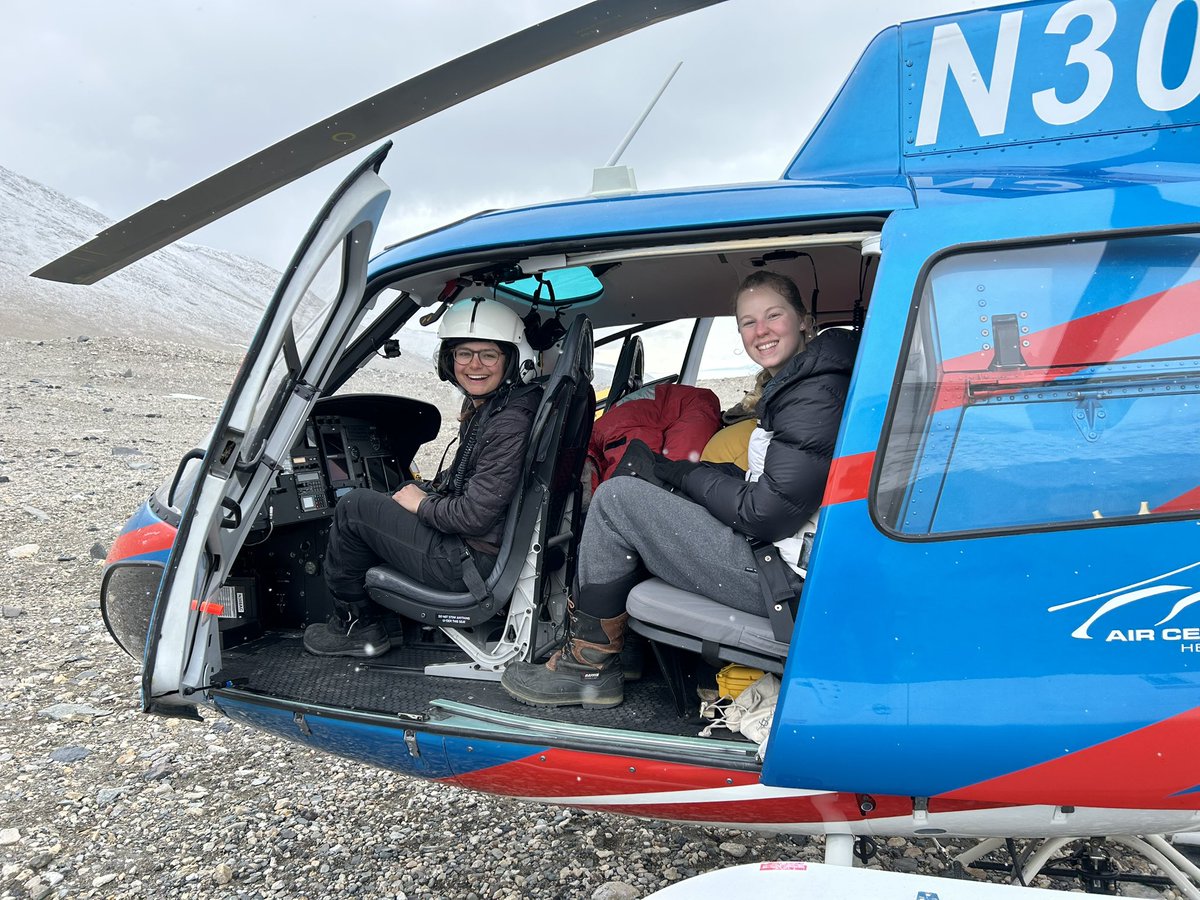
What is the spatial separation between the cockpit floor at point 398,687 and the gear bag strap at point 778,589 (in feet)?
1.25

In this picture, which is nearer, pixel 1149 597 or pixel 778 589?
pixel 1149 597

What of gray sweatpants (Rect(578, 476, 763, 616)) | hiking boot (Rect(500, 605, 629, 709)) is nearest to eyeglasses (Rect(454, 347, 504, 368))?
gray sweatpants (Rect(578, 476, 763, 616))

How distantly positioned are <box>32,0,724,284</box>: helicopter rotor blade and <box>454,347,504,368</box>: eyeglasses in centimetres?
103

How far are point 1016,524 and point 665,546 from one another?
0.93 meters

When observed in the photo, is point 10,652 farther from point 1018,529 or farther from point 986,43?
point 986,43

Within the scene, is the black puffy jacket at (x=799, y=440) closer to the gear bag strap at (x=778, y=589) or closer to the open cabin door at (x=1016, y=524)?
the gear bag strap at (x=778, y=589)

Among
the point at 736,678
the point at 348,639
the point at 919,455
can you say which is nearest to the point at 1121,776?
the point at 919,455

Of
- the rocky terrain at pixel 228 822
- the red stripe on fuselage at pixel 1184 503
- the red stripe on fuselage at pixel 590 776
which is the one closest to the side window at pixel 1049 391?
the red stripe on fuselage at pixel 1184 503

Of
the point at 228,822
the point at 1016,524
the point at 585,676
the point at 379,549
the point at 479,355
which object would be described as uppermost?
the point at 479,355

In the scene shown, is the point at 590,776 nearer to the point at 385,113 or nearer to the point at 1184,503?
the point at 1184,503

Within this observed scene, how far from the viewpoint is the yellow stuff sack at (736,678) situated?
7.45 feet

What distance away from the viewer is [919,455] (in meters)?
1.80

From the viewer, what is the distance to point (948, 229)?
5.90ft

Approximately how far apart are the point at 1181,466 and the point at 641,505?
1.31 meters
